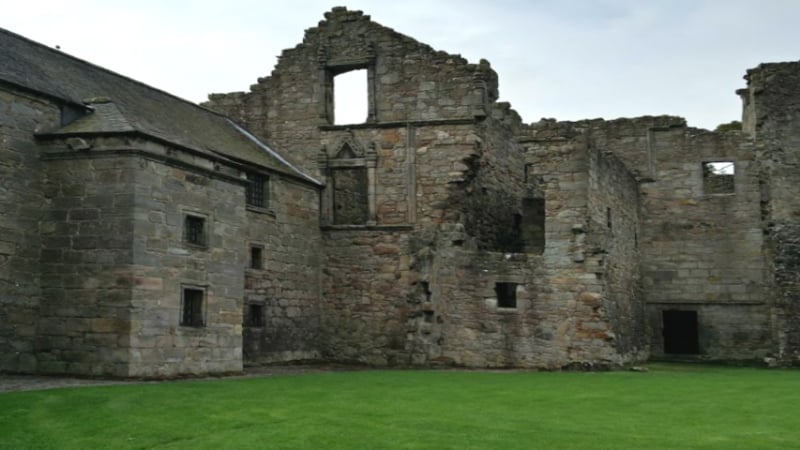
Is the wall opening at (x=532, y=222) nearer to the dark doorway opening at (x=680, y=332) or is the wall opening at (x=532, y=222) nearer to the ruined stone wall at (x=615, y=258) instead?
the ruined stone wall at (x=615, y=258)

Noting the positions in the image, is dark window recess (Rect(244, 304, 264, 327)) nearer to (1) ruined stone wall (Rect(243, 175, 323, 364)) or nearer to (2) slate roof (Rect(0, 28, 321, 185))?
(1) ruined stone wall (Rect(243, 175, 323, 364))

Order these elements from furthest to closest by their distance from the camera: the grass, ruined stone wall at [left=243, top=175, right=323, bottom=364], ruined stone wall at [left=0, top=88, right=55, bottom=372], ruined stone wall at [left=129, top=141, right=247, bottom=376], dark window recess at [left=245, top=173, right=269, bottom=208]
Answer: dark window recess at [left=245, top=173, right=269, bottom=208], ruined stone wall at [left=243, top=175, right=323, bottom=364], ruined stone wall at [left=129, top=141, right=247, bottom=376], ruined stone wall at [left=0, top=88, right=55, bottom=372], the grass

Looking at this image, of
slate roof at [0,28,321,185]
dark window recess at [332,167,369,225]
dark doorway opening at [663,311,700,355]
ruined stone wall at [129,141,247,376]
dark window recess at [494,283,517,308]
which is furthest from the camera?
dark doorway opening at [663,311,700,355]

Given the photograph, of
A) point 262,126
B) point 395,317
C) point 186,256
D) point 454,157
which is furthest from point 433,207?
point 186,256

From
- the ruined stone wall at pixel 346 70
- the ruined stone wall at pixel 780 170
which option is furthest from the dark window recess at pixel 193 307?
the ruined stone wall at pixel 780 170

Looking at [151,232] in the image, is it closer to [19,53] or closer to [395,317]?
[19,53]

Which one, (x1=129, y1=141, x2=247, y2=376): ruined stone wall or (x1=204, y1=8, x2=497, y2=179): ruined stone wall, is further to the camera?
(x1=204, y1=8, x2=497, y2=179): ruined stone wall

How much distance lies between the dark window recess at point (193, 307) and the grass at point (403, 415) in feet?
5.92

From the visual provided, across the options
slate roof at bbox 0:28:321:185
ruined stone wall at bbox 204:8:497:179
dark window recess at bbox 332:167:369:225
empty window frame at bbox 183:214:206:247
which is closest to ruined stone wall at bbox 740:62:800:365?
ruined stone wall at bbox 204:8:497:179

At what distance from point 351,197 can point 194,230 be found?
854 centimetres

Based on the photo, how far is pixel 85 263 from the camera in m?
17.4

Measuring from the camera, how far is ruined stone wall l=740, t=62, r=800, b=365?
26.1m

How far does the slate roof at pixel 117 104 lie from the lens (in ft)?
59.5

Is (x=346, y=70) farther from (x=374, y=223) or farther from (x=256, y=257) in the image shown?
(x=256, y=257)
